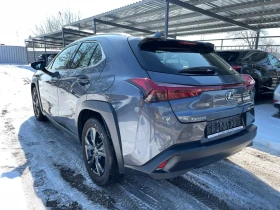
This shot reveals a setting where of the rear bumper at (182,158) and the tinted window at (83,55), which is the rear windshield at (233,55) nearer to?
the tinted window at (83,55)

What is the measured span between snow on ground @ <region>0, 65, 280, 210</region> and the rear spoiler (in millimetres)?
1584

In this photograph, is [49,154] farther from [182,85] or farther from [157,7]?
[157,7]

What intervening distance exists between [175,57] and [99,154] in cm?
140

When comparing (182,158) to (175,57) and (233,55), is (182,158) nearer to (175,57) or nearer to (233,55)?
(175,57)

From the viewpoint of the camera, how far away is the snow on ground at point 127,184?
7.41 feet

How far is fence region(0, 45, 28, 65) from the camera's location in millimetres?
27531

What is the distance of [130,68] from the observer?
2090mm

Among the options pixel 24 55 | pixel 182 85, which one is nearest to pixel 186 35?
pixel 182 85

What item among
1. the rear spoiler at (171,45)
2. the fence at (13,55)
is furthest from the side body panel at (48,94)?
the fence at (13,55)

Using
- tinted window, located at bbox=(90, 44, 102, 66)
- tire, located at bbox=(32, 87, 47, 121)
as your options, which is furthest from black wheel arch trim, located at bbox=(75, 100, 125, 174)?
tire, located at bbox=(32, 87, 47, 121)

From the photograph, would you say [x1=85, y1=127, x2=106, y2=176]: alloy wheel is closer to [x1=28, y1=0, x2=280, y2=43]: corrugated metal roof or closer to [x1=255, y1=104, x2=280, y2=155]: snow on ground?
[x1=255, y1=104, x2=280, y2=155]: snow on ground

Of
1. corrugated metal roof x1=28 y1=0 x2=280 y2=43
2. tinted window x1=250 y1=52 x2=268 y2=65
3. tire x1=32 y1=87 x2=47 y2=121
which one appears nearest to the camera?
tire x1=32 y1=87 x2=47 y2=121

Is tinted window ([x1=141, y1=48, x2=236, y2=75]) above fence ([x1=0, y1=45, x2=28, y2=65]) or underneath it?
underneath

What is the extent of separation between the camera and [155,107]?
1.81 meters
